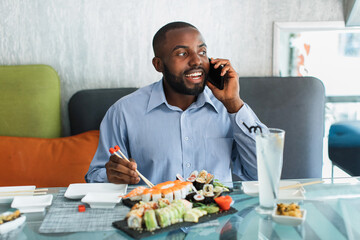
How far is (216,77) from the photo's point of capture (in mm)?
1751

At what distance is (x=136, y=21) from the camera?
2.34 metres

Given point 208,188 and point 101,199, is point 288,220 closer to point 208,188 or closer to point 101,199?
point 208,188

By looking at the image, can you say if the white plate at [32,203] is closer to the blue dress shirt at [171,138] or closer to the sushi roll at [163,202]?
the sushi roll at [163,202]

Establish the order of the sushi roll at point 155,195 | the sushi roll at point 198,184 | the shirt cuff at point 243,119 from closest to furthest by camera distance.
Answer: the sushi roll at point 155,195 < the sushi roll at point 198,184 < the shirt cuff at point 243,119

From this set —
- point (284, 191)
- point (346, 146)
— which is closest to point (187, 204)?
point (284, 191)

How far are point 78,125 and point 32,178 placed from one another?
0.37m

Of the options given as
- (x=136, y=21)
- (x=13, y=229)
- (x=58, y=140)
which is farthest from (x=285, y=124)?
(x=13, y=229)

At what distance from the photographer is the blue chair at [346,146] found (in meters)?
2.38

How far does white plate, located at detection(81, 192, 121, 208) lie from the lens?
1142mm

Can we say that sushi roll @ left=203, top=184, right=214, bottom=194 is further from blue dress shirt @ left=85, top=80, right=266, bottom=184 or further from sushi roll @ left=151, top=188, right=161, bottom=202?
blue dress shirt @ left=85, top=80, right=266, bottom=184

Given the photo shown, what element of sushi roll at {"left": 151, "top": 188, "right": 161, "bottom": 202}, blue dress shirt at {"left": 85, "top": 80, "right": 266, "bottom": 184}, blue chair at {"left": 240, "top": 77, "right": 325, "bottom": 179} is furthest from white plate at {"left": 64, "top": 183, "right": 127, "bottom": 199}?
blue chair at {"left": 240, "top": 77, "right": 325, "bottom": 179}

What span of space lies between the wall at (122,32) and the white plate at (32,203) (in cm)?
123

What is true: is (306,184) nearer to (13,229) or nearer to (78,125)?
(13,229)

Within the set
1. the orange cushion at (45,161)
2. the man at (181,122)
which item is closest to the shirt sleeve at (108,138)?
the man at (181,122)
